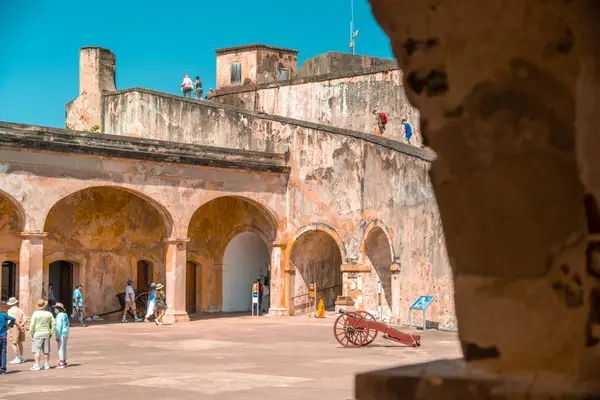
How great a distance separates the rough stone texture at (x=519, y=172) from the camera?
2309 millimetres

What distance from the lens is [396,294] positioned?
2684 centimetres

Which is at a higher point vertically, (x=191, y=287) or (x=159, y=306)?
(x=191, y=287)

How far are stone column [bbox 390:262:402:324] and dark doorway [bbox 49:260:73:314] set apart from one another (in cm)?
1008

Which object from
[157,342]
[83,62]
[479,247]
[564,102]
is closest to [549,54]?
[564,102]

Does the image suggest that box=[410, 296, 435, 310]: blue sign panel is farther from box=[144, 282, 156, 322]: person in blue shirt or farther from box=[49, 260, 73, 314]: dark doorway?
box=[49, 260, 73, 314]: dark doorway

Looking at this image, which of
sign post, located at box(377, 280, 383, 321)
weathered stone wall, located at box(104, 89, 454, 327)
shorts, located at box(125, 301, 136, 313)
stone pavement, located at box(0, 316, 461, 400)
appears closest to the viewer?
stone pavement, located at box(0, 316, 461, 400)

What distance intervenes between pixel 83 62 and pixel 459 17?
36.1 m

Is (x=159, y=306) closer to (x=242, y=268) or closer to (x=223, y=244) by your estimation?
(x=223, y=244)

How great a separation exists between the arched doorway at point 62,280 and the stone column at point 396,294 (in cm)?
1004

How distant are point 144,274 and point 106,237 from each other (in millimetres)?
2008

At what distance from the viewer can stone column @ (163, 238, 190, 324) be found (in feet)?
93.0

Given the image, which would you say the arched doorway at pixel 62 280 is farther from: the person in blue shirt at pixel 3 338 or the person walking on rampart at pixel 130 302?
the person in blue shirt at pixel 3 338

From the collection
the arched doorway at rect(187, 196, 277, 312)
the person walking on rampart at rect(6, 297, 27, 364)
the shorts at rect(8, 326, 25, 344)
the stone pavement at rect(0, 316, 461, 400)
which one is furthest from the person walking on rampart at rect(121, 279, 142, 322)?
the shorts at rect(8, 326, 25, 344)

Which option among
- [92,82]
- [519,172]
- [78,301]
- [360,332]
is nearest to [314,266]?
[78,301]
